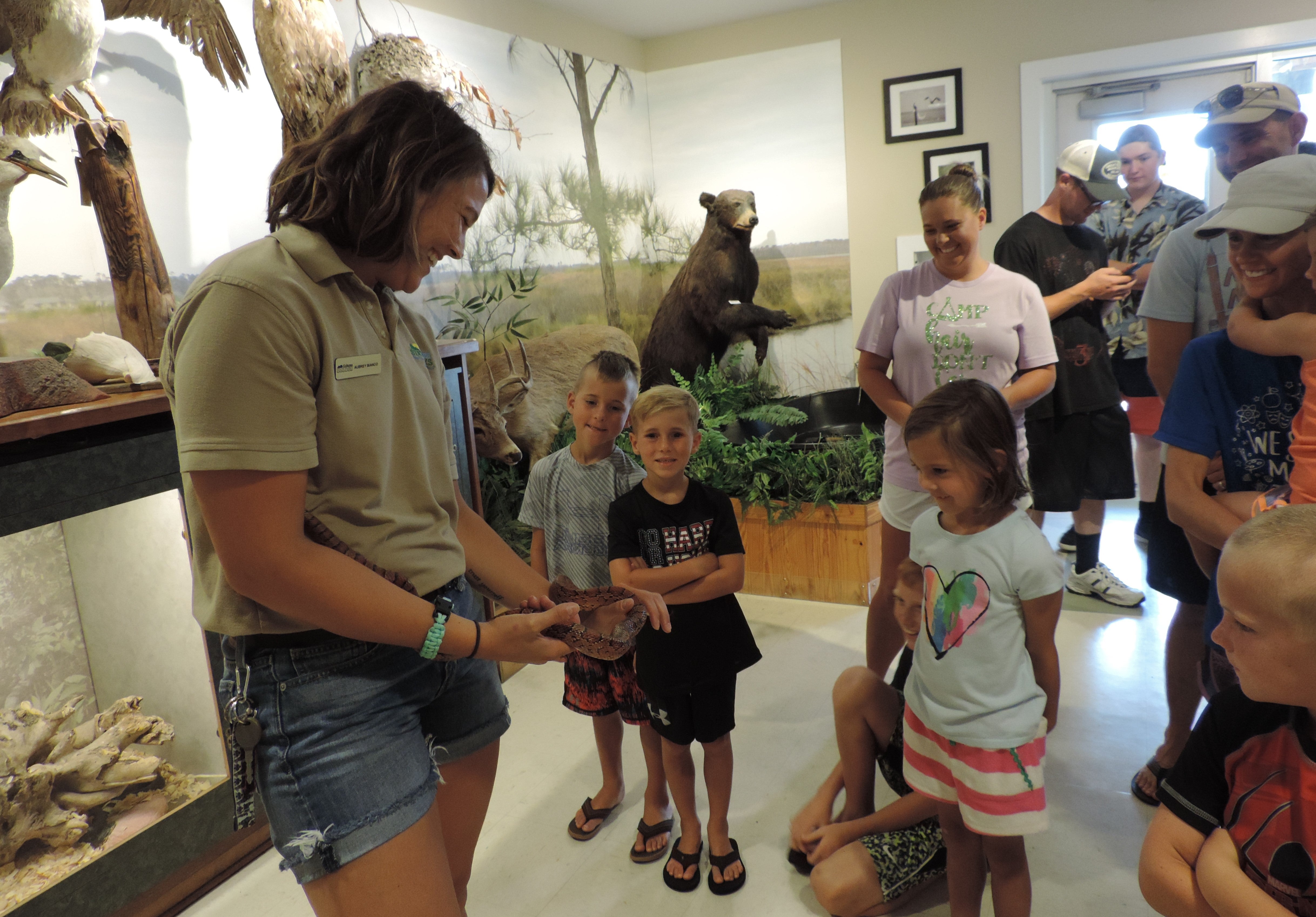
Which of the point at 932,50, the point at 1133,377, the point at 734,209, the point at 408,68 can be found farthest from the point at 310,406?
→ the point at 932,50

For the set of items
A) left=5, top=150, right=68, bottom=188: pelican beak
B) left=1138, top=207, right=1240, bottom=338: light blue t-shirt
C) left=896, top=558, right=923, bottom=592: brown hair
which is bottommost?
left=896, top=558, right=923, bottom=592: brown hair

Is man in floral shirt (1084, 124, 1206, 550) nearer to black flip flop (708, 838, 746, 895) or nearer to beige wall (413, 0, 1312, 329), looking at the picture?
beige wall (413, 0, 1312, 329)

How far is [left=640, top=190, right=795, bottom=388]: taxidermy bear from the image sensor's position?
5832 millimetres

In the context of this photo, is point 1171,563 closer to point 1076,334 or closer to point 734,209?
point 1076,334

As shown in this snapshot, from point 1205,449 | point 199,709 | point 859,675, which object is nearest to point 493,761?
point 859,675

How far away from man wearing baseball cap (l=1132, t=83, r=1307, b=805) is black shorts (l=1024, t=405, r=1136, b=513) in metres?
1.28

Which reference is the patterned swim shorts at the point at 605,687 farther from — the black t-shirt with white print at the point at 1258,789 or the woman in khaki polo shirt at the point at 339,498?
the black t-shirt with white print at the point at 1258,789

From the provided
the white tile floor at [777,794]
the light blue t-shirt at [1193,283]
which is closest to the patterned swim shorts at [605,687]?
the white tile floor at [777,794]

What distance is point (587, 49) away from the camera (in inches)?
220

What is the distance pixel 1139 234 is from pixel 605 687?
3.16 m

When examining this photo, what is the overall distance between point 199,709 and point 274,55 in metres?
1.99

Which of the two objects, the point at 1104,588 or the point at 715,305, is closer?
the point at 1104,588

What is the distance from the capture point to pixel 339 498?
108 cm

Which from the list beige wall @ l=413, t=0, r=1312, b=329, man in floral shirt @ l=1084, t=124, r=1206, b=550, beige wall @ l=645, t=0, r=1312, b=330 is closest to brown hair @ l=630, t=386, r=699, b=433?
man in floral shirt @ l=1084, t=124, r=1206, b=550
